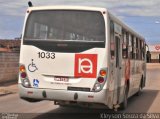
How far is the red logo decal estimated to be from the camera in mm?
11305

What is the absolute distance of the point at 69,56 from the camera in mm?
11461

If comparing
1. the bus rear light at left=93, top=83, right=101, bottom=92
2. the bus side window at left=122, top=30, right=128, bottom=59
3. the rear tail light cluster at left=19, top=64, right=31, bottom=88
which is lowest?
the bus rear light at left=93, top=83, right=101, bottom=92

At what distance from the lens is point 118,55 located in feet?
43.6

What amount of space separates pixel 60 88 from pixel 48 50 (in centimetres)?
102

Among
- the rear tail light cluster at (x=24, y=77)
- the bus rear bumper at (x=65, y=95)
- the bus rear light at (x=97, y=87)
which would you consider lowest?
the bus rear bumper at (x=65, y=95)

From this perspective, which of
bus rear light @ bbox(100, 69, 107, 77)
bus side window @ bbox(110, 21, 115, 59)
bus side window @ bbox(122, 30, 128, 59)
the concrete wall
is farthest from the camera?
the concrete wall

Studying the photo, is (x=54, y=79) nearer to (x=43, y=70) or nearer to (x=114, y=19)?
(x=43, y=70)

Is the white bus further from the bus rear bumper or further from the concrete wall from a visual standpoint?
the concrete wall

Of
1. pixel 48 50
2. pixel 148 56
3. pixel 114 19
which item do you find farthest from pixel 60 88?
pixel 148 56

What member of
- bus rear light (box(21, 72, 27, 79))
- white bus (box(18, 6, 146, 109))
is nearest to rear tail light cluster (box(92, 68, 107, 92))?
white bus (box(18, 6, 146, 109))

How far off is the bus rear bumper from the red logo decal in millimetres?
453

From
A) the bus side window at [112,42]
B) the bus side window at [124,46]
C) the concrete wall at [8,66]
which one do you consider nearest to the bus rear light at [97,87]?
the bus side window at [112,42]

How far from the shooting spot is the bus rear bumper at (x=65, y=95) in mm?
11164

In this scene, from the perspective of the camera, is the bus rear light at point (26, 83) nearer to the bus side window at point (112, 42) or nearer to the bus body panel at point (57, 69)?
the bus body panel at point (57, 69)
